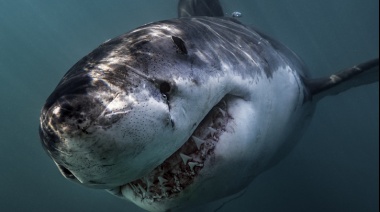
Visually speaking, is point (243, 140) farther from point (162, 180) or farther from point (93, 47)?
point (93, 47)

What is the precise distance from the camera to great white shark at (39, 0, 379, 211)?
1.51 m

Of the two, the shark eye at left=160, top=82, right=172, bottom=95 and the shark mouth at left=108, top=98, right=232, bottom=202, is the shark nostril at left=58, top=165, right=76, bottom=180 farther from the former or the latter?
the shark eye at left=160, top=82, right=172, bottom=95

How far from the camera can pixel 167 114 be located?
1714 mm

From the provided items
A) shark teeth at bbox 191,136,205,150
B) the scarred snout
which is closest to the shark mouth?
shark teeth at bbox 191,136,205,150

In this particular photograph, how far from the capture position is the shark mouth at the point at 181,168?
82.1 inches

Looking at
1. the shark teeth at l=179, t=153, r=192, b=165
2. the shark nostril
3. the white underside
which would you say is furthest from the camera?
the white underside

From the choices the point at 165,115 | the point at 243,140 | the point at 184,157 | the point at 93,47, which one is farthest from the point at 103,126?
the point at 93,47

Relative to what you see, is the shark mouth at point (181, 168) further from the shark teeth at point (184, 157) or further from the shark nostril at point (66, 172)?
the shark nostril at point (66, 172)

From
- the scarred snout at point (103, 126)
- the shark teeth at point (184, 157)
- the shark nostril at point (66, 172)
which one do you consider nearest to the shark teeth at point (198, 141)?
the shark teeth at point (184, 157)

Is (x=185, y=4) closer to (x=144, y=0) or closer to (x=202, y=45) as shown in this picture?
(x=202, y=45)

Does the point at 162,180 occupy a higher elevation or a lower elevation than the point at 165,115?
lower

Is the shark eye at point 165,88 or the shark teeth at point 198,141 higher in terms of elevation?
the shark eye at point 165,88

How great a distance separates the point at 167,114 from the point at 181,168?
0.56 m

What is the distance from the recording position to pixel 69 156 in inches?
59.6
